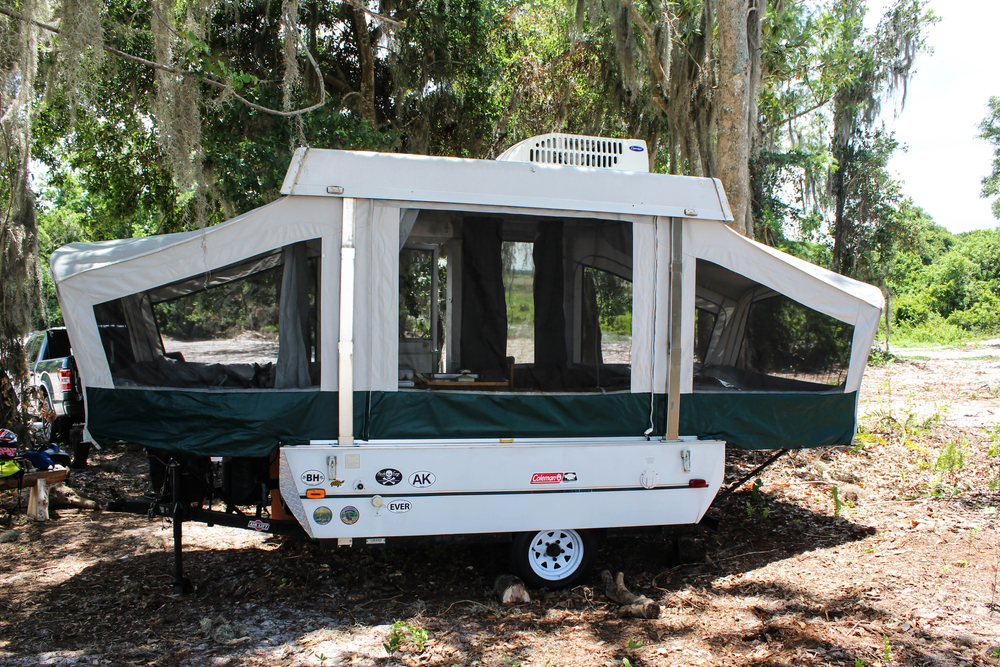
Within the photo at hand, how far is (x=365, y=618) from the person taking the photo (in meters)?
3.97

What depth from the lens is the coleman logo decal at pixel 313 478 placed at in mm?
3906

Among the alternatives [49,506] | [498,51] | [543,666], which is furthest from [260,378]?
[498,51]

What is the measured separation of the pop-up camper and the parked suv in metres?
5.33

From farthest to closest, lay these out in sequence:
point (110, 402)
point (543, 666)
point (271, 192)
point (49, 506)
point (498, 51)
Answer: point (498, 51) < point (271, 192) < point (49, 506) < point (110, 402) < point (543, 666)

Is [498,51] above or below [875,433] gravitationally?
above

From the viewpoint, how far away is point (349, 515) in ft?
12.9

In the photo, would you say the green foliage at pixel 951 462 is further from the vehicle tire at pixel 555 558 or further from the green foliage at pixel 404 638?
the green foliage at pixel 404 638

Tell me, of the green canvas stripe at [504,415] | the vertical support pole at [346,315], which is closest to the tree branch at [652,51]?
the green canvas stripe at [504,415]

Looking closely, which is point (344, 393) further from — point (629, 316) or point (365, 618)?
point (629, 316)

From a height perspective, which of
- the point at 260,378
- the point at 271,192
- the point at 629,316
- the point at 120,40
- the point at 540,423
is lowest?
the point at 540,423

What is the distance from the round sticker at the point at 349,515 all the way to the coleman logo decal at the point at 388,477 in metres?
0.22

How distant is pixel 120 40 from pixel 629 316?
7.89 metres

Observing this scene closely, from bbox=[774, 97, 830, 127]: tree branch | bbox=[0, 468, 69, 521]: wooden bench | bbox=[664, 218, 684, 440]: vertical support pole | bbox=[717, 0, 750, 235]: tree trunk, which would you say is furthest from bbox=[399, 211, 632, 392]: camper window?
bbox=[774, 97, 830, 127]: tree branch

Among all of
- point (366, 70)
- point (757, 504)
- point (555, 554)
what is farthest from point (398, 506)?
point (366, 70)
